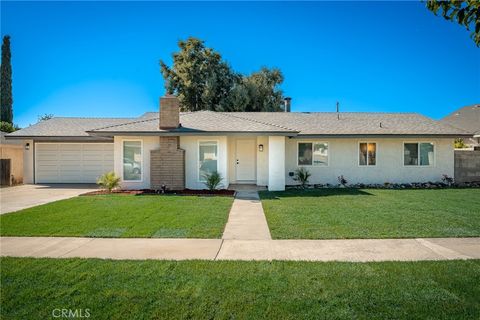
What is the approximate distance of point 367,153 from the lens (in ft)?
49.3

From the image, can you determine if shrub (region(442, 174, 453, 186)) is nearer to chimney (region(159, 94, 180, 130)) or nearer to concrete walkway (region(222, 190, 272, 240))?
concrete walkway (region(222, 190, 272, 240))

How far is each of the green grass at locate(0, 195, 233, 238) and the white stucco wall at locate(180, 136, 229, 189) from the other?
270 centimetres

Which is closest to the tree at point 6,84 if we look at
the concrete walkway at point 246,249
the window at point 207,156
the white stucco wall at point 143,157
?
Answer: the white stucco wall at point 143,157

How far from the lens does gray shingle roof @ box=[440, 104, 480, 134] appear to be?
22875 millimetres

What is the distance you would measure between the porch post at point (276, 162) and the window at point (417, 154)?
23.2 ft

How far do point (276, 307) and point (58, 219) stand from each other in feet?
21.9

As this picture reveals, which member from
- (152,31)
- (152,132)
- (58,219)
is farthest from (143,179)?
(152,31)

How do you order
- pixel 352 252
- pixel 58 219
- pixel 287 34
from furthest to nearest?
pixel 287 34 < pixel 58 219 < pixel 352 252

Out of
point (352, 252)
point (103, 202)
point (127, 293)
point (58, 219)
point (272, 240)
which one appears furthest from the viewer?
point (103, 202)

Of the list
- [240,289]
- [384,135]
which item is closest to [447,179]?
[384,135]

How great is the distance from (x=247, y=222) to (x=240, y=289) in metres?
3.76

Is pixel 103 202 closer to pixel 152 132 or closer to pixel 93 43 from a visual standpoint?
pixel 152 132

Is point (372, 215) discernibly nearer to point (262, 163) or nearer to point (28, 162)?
point (262, 163)

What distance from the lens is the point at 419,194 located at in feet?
39.3
